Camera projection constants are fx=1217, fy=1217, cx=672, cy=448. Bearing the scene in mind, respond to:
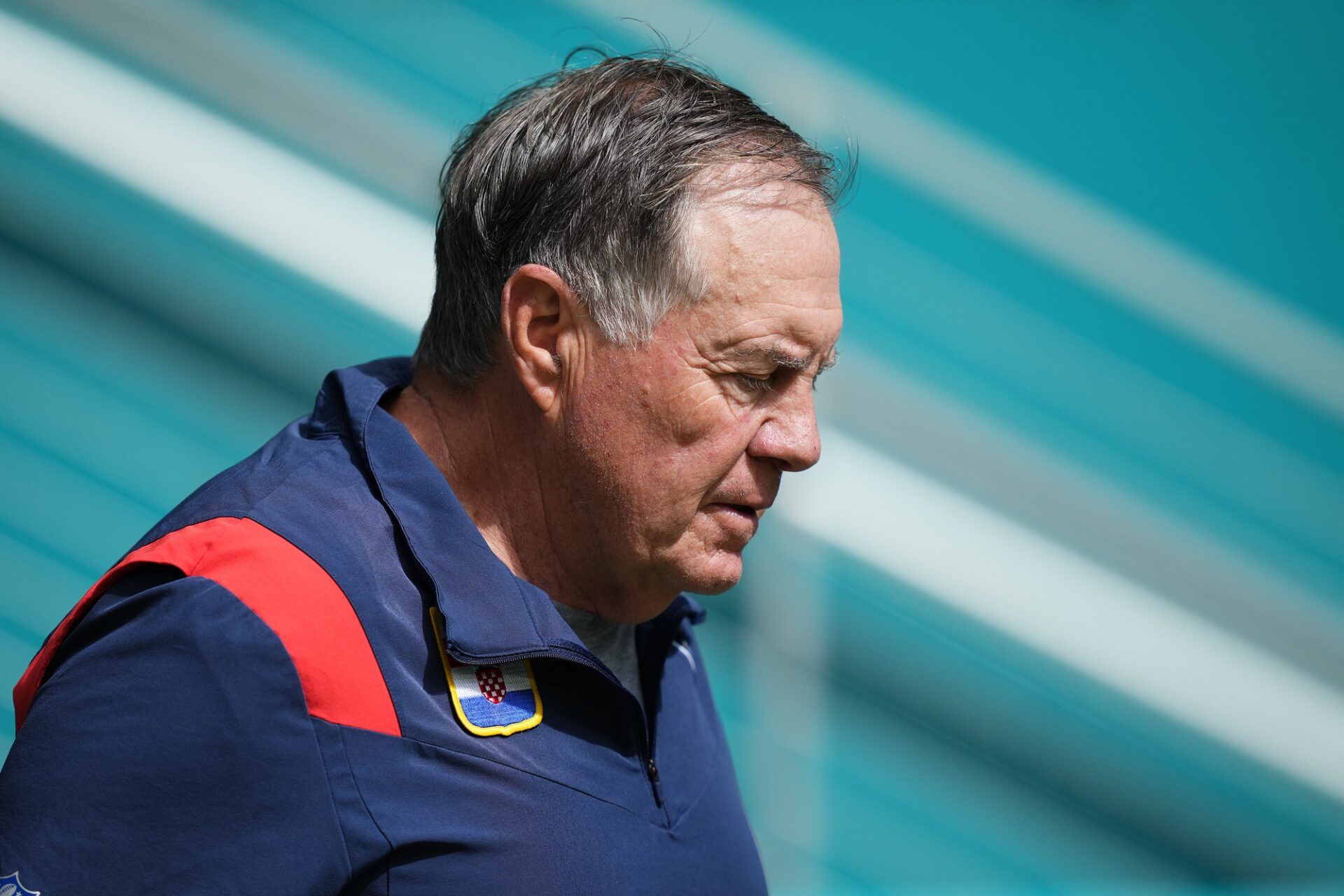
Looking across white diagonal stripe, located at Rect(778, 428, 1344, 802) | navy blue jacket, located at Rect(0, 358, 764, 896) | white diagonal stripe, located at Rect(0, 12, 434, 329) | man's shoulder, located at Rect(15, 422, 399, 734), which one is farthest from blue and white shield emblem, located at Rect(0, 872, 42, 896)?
white diagonal stripe, located at Rect(778, 428, 1344, 802)

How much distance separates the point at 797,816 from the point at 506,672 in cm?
178

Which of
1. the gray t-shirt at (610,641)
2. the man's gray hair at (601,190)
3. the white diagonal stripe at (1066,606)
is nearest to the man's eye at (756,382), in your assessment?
the man's gray hair at (601,190)

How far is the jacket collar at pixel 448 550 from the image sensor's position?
4.33 ft

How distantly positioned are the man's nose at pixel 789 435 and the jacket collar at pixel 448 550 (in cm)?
32

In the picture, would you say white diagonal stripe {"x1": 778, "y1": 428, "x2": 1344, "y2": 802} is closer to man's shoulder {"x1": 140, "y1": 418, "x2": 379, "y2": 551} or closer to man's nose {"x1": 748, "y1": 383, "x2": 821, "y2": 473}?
man's nose {"x1": 748, "y1": 383, "x2": 821, "y2": 473}

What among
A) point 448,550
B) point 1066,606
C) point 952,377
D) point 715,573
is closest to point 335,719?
point 448,550

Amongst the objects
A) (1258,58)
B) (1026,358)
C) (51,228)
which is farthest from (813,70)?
(51,228)

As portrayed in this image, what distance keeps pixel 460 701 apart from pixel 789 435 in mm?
496

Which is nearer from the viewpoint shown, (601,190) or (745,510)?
(601,190)

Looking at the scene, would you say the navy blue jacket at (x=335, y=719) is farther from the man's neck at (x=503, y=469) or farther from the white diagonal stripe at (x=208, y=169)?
the white diagonal stripe at (x=208, y=169)

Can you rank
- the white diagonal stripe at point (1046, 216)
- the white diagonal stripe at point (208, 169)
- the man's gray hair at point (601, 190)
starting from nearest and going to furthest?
1. the man's gray hair at point (601, 190)
2. the white diagonal stripe at point (208, 169)
3. the white diagonal stripe at point (1046, 216)

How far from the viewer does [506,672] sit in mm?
1355

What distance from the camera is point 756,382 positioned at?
144 centimetres

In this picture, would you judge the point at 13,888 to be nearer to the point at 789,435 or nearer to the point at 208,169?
the point at 789,435
